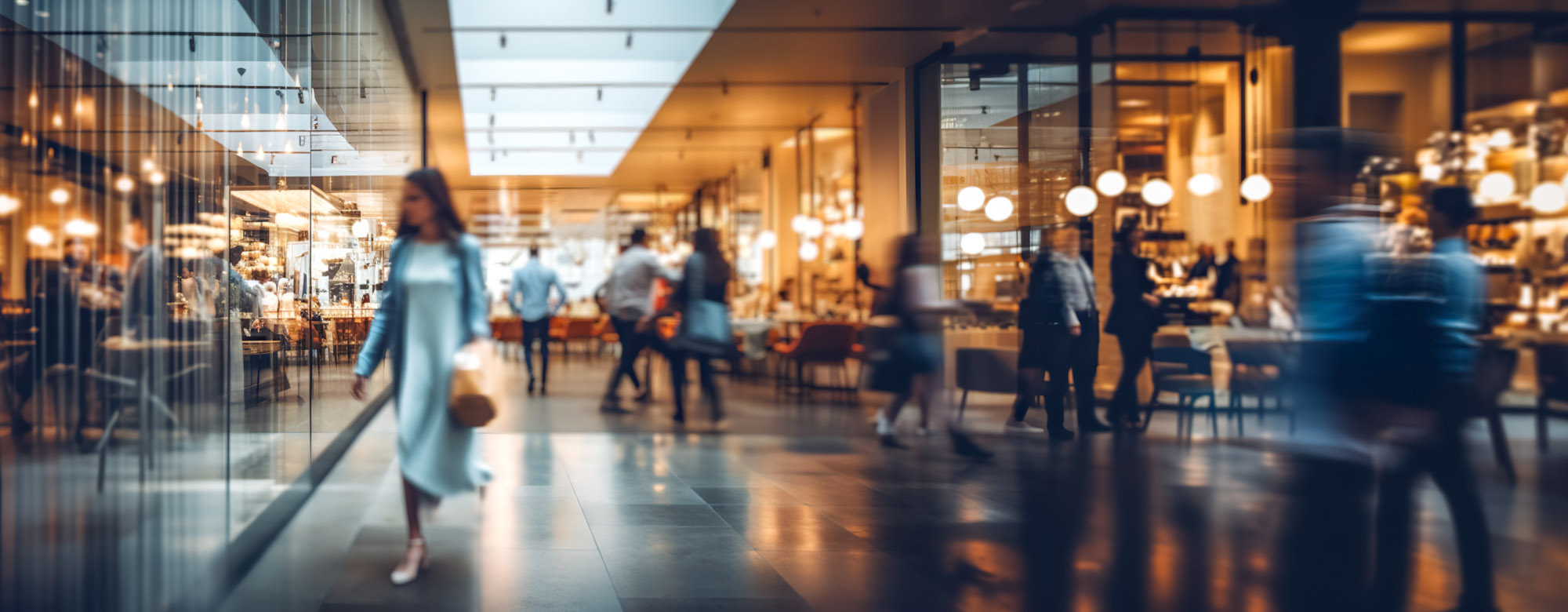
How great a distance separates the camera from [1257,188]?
3.79m

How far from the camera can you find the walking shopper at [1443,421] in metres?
2.75

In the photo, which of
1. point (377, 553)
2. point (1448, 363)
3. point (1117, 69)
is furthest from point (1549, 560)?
point (377, 553)

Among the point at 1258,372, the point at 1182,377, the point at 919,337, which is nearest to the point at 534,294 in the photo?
the point at 919,337

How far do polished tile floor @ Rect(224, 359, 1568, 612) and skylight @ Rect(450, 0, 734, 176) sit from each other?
286 centimetres

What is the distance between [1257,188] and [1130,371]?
83 cm

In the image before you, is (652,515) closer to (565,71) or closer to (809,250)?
(565,71)

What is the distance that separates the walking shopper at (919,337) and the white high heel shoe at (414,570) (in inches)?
96.7

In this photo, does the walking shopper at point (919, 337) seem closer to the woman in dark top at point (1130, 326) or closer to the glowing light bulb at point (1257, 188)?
the woman in dark top at point (1130, 326)

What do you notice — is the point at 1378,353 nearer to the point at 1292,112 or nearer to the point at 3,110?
the point at 1292,112

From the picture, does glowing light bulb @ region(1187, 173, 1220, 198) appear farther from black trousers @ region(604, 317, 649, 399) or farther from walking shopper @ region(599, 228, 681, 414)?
black trousers @ region(604, 317, 649, 399)

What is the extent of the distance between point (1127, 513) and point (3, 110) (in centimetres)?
398

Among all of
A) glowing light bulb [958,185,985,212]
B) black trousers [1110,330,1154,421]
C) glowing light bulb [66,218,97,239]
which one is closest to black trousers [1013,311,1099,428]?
black trousers [1110,330,1154,421]

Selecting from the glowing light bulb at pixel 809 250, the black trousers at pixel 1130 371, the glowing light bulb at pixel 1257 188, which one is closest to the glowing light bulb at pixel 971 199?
the black trousers at pixel 1130 371

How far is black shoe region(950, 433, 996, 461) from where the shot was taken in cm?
527
